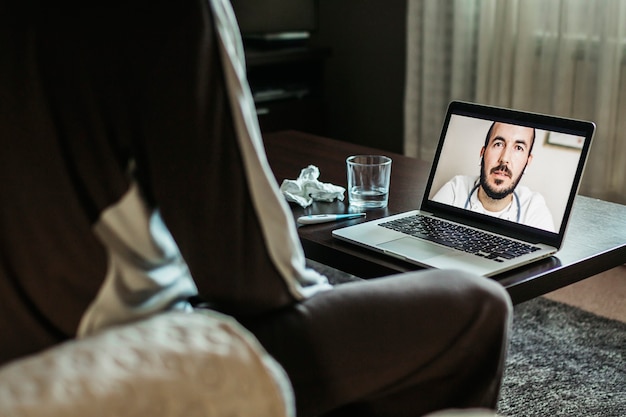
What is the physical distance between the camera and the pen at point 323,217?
5.44 ft

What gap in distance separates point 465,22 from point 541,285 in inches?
83.2

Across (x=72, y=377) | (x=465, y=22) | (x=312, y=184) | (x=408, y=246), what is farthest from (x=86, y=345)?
(x=465, y=22)

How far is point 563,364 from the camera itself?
7.29 feet

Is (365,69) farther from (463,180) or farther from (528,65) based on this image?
(463,180)

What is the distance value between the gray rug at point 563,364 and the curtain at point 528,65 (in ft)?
2.27

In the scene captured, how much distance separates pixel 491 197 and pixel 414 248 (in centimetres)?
20

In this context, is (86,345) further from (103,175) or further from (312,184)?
(312,184)

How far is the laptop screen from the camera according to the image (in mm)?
1513

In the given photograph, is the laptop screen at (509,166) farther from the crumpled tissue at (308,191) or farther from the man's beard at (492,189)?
the crumpled tissue at (308,191)

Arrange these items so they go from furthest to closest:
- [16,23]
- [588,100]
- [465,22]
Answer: [465,22], [588,100], [16,23]

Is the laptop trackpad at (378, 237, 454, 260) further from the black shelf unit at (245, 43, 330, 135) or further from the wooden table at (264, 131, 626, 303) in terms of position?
the black shelf unit at (245, 43, 330, 135)

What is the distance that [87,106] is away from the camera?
96 cm

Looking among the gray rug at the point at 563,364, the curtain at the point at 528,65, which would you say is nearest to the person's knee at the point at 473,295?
the gray rug at the point at 563,364

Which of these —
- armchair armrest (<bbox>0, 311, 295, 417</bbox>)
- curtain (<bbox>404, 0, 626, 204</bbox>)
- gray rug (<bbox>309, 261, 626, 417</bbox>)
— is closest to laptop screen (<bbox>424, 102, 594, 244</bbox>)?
gray rug (<bbox>309, 261, 626, 417</bbox>)
